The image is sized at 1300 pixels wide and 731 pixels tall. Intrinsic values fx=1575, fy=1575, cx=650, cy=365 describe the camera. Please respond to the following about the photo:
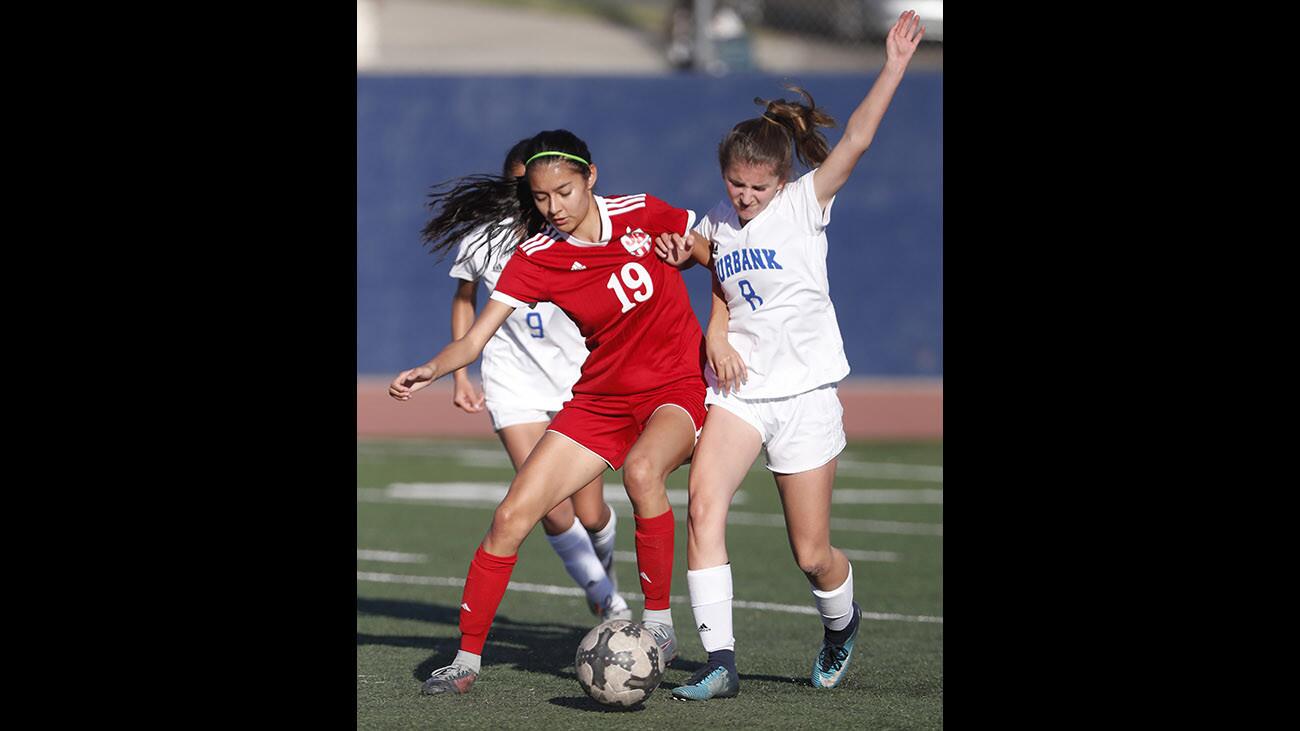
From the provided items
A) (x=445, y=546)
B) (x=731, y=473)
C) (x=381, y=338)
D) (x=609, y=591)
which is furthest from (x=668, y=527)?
(x=381, y=338)

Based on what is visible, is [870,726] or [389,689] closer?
[870,726]

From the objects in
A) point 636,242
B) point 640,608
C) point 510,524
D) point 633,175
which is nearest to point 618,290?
point 636,242

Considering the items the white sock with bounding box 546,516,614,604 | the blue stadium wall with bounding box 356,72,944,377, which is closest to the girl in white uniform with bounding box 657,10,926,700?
the white sock with bounding box 546,516,614,604

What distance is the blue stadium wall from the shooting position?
17125 millimetres

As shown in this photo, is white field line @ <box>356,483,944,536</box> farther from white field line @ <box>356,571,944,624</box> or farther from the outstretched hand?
the outstretched hand

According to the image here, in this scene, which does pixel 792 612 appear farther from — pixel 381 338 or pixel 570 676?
pixel 381 338

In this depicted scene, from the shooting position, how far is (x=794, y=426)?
225 inches

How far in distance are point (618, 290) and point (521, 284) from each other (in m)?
0.36

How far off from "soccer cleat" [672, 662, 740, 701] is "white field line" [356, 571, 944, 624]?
2.19 metres

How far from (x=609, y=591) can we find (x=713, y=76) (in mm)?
10618

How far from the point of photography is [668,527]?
19.1ft

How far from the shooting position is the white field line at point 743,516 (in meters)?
10.8

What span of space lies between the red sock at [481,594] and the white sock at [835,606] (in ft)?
3.80
